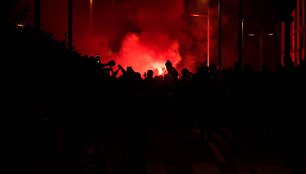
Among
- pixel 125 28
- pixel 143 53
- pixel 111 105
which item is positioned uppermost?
pixel 125 28

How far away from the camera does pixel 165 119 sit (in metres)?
14.9

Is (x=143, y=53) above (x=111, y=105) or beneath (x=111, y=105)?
above

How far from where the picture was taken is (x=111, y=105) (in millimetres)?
8703

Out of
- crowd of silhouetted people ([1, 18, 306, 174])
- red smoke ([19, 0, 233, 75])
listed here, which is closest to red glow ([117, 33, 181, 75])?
red smoke ([19, 0, 233, 75])

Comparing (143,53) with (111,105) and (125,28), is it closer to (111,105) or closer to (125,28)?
(125,28)

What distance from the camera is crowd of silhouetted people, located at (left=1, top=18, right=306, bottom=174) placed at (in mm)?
5430

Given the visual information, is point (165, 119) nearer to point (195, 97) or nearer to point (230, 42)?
point (195, 97)

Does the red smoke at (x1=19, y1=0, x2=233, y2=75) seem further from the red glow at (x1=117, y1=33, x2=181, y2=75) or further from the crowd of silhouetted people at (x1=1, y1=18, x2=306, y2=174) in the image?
the crowd of silhouetted people at (x1=1, y1=18, x2=306, y2=174)

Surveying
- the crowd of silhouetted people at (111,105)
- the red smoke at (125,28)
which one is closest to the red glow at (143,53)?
the red smoke at (125,28)

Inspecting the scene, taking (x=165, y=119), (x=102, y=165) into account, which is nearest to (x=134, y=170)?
(x=102, y=165)

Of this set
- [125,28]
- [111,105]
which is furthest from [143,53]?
[111,105]

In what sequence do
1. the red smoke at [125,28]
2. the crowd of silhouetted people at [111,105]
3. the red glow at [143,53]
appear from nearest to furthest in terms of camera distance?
the crowd of silhouetted people at [111,105], the red smoke at [125,28], the red glow at [143,53]

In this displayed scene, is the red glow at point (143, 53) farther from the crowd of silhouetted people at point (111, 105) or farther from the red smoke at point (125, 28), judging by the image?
the crowd of silhouetted people at point (111, 105)

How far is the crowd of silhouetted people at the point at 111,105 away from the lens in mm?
5430
